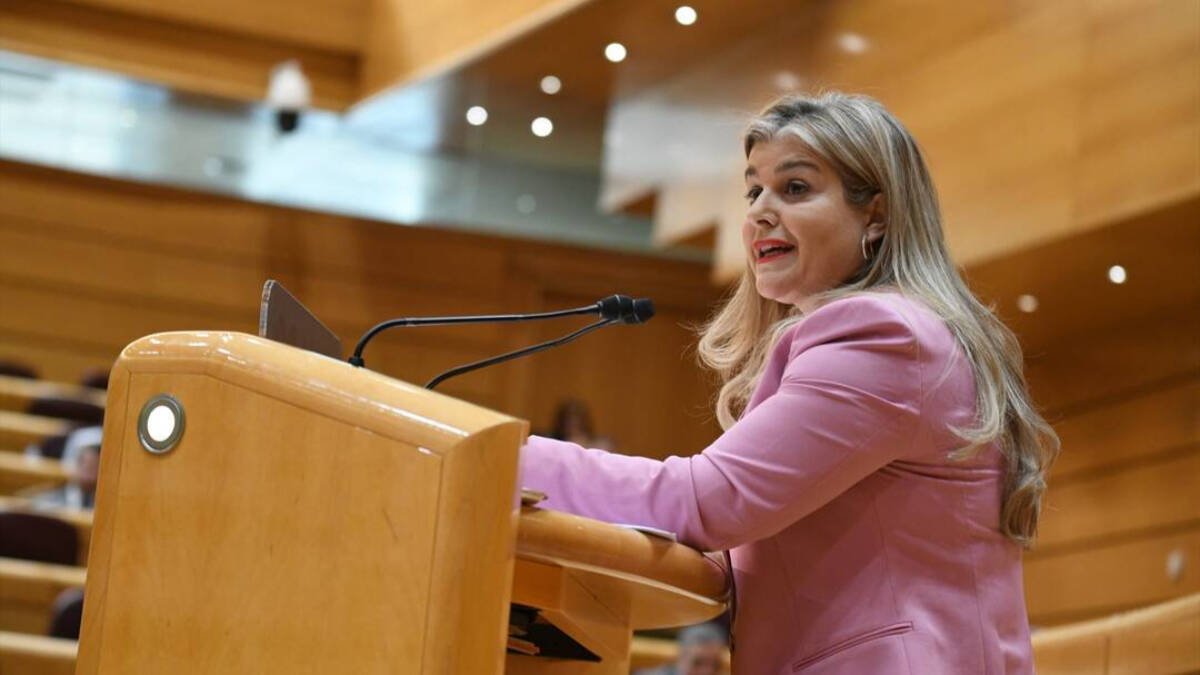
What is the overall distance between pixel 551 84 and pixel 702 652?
3251 millimetres

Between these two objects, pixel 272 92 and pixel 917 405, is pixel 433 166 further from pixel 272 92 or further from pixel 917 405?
pixel 917 405

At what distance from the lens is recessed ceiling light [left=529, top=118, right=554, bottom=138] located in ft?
24.9

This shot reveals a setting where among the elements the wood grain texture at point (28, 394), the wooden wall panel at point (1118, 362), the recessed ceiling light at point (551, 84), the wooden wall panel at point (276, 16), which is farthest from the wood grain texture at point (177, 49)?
the wooden wall panel at point (1118, 362)

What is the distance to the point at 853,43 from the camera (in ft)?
18.9

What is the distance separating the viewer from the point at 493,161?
26.9 feet

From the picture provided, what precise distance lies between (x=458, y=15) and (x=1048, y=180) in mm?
2941

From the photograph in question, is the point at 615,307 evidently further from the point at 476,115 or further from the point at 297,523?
the point at 476,115

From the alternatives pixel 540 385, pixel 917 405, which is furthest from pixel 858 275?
pixel 540 385

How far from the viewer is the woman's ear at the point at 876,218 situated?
178cm

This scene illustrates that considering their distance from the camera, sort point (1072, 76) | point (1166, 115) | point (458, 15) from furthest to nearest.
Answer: point (458, 15) → point (1072, 76) → point (1166, 115)

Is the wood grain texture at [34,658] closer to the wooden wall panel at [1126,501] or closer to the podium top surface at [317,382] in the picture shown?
the podium top surface at [317,382]

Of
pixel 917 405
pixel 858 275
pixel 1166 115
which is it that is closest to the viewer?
pixel 917 405

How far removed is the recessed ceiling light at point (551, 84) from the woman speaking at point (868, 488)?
5366 millimetres

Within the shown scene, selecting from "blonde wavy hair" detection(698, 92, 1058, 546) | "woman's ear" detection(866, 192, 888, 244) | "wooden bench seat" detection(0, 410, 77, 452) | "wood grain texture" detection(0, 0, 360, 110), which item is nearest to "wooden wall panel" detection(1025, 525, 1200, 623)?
"wood grain texture" detection(0, 0, 360, 110)
